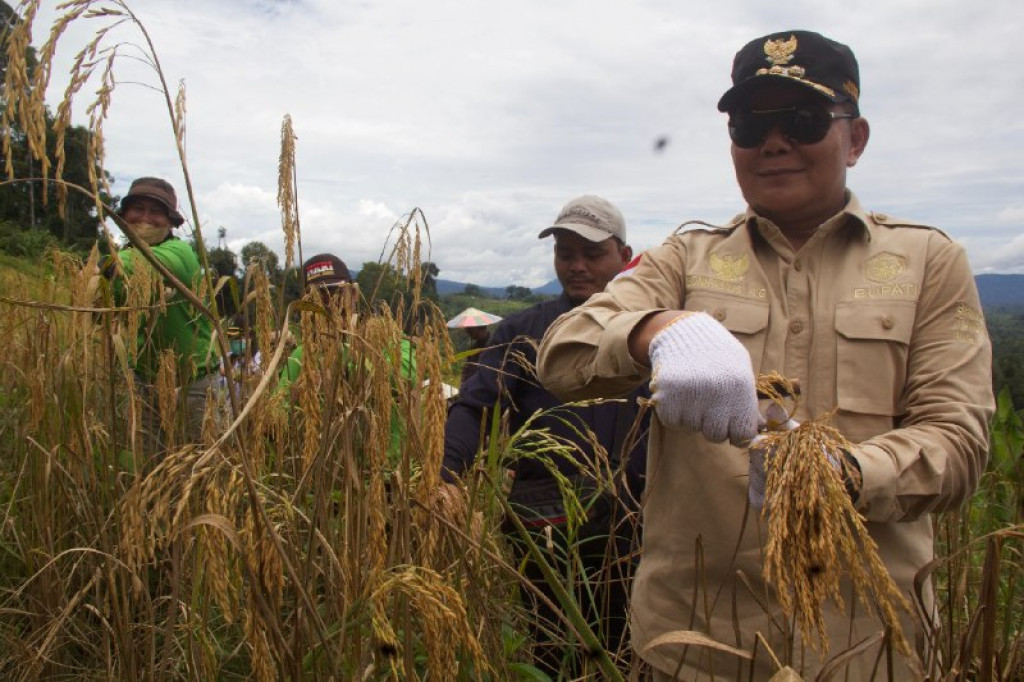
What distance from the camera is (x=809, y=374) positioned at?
1.67 metres

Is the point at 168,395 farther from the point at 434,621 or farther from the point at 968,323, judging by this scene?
the point at 968,323

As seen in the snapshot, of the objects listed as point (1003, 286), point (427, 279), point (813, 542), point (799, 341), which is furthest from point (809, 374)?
point (1003, 286)

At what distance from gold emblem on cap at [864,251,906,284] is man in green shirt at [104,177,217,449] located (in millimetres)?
1465

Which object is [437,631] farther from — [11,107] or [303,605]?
[11,107]

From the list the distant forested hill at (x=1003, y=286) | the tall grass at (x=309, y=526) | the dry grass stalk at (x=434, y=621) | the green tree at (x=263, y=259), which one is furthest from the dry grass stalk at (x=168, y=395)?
the distant forested hill at (x=1003, y=286)

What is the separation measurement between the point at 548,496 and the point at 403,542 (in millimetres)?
1475

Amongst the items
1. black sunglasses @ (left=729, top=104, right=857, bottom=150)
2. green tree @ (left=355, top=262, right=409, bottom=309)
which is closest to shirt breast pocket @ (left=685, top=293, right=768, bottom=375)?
black sunglasses @ (left=729, top=104, right=857, bottom=150)

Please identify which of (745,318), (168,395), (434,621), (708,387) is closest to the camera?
(434,621)

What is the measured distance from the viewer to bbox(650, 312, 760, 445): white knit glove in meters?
1.00

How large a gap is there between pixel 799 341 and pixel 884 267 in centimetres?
25

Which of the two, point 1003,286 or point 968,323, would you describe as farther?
point 1003,286

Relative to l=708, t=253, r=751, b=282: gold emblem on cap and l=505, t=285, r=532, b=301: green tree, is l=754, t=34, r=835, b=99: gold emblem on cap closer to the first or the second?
l=708, t=253, r=751, b=282: gold emblem on cap

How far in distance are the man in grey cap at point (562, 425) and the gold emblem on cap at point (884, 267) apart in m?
0.68

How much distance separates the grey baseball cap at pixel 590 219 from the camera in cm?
352
